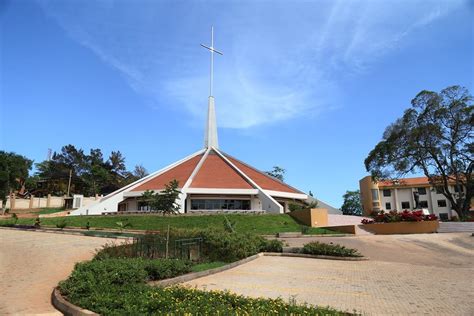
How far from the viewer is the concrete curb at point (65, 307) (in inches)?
247

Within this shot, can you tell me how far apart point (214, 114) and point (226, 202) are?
2087 cm

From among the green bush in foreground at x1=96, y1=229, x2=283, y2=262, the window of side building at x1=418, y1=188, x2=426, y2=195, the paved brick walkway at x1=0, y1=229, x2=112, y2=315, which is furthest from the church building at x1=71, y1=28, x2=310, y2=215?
the window of side building at x1=418, y1=188, x2=426, y2=195

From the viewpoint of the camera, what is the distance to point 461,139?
97.9ft

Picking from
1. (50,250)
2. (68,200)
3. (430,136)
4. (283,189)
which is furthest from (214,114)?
(50,250)

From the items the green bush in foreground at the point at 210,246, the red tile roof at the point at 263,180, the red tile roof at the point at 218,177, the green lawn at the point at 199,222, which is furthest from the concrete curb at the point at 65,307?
the red tile roof at the point at 263,180

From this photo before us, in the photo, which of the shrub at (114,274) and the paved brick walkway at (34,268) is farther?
the shrub at (114,274)

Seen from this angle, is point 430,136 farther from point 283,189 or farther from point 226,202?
point 226,202

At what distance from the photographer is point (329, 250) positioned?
1429cm

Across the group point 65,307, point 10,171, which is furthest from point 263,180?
point 65,307

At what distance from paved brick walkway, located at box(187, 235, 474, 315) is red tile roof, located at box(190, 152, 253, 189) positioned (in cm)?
2515

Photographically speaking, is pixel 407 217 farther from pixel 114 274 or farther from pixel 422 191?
pixel 422 191

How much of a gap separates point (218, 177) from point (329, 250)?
2830 cm

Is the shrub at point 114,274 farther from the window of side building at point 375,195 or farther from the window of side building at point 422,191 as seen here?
the window of side building at point 422,191

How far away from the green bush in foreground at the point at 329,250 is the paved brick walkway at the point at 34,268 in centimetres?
888
